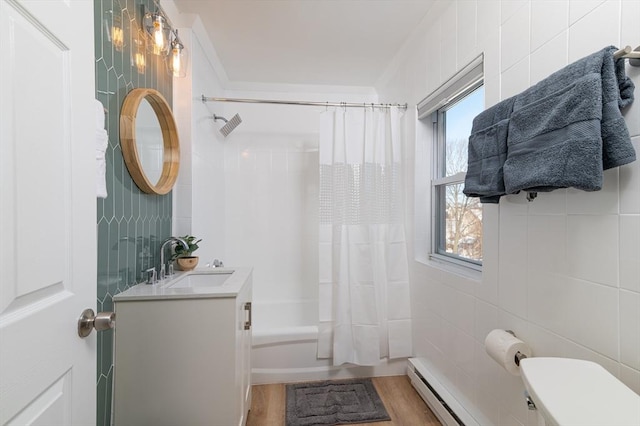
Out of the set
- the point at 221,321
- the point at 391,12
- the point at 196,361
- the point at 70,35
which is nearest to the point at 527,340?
the point at 221,321

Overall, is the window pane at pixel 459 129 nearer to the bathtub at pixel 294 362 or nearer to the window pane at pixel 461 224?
the window pane at pixel 461 224

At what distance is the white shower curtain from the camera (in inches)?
81.1

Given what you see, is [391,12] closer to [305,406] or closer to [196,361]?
[196,361]

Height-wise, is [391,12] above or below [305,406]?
above

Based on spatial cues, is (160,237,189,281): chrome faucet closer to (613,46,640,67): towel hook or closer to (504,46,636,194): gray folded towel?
(504,46,636,194): gray folded towel

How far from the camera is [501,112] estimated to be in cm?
110

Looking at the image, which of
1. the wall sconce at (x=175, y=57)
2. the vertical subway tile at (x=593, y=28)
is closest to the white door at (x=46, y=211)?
the wall sconce at (x=175, y=57)

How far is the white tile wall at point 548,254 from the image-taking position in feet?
2.57

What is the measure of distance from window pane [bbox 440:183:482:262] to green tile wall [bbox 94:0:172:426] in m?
1.73

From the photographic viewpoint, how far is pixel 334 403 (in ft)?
6.03

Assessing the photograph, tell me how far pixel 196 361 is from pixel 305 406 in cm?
96

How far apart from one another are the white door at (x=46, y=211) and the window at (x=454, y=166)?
1.59 m

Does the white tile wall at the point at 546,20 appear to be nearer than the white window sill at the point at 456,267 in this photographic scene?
Yes

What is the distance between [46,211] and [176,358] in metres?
0.85
